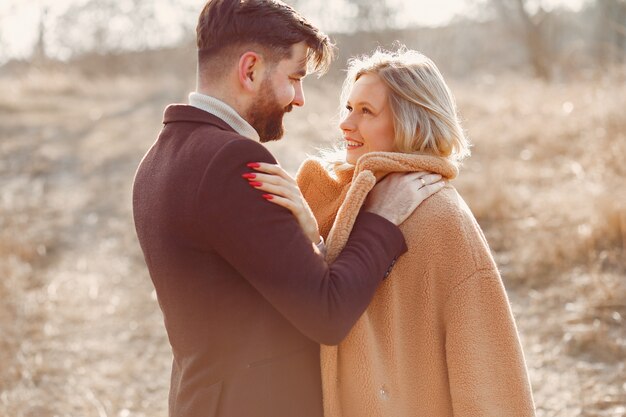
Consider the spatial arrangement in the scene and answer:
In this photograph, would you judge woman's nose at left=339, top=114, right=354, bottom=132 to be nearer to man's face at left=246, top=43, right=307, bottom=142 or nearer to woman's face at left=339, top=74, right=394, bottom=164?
woman's face at left=339, top=74, right=394, bottom=164

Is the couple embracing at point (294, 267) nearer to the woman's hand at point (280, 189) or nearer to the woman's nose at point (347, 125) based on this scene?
the woman's hand at point (280, 189)

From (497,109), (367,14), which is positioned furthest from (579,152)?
(367,14)

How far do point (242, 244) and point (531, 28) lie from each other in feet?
54.5

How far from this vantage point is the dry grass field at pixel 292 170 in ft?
15.0

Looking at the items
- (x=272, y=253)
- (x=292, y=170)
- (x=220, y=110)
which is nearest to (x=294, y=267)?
(x=272, y=253)

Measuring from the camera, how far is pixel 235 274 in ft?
5.92

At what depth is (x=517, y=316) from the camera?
5203 mm

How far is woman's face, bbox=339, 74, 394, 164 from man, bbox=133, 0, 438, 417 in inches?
10.4

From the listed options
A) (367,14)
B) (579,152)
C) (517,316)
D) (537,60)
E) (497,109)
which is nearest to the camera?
(517,316)

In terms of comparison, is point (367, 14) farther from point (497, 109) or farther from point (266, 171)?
point (266, 171)

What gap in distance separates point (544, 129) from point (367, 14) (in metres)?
9.87

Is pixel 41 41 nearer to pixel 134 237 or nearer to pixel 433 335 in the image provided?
pixel 134 237

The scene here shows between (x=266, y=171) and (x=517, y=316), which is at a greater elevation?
(x=266, y=171)

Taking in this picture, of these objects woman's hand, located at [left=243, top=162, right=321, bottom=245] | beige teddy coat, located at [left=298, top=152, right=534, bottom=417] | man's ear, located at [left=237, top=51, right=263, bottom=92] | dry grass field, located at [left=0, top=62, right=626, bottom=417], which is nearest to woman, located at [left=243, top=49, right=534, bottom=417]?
beige teddy coat, located at [left=298, top=152, right=534, bottom=417]
